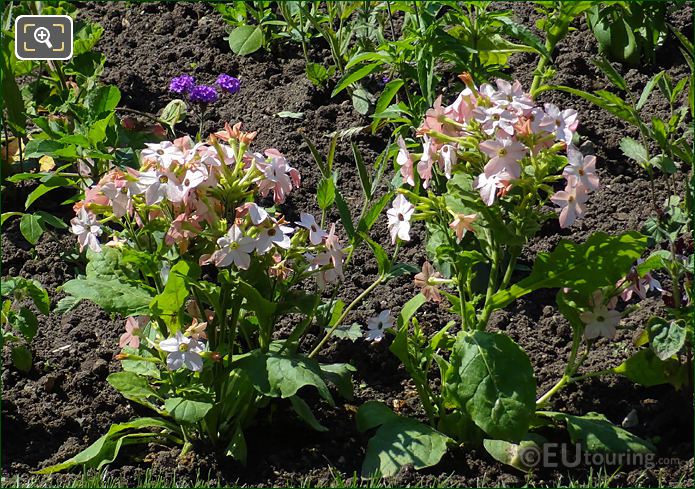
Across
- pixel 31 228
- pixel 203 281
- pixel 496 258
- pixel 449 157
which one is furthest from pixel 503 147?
pixel 31 228

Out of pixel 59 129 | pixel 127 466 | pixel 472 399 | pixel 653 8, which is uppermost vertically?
pixel 653 8

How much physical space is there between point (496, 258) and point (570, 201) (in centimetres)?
28

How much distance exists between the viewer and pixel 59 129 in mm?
3830

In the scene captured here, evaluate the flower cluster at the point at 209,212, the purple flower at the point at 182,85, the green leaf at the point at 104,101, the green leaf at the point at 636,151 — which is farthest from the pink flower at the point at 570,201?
the purple flower at the point at 182,85

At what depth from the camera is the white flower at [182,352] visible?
2715mm

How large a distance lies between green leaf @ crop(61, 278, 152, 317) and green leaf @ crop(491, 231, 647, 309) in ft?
3.35

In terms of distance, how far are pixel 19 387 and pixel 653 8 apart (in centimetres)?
280

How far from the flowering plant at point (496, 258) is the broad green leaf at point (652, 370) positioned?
0.03ft

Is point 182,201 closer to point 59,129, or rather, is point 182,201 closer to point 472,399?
point 472,399

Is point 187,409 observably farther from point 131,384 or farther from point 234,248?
point 234,248

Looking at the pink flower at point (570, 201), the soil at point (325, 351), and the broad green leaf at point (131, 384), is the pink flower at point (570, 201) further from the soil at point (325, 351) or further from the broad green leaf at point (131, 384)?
the broad green leaf at point (131, 384)

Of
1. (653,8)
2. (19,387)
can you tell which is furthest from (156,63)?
(653,8)

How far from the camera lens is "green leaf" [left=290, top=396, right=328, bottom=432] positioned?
2.98m

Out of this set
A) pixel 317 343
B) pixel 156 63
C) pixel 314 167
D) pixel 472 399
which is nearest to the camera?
pixel 472 399
